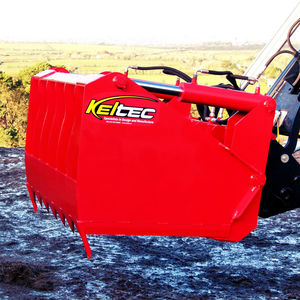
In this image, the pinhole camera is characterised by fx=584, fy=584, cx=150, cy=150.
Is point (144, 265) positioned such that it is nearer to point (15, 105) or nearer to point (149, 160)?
point (149, 160)

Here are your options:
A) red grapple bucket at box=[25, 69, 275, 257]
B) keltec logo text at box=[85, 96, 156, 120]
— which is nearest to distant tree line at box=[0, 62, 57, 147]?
red grapple bucket at box=[25, 69, 275, 257]

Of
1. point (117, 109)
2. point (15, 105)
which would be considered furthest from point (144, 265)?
point (15, 105)

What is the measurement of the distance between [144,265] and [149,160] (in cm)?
195

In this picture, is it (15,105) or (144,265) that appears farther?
(15,105)

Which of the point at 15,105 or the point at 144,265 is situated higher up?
the point at 144,265

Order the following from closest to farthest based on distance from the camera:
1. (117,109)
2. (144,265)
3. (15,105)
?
1. (117,109)
2. (144,265)
3. (15,105)

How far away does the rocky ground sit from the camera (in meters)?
4.88

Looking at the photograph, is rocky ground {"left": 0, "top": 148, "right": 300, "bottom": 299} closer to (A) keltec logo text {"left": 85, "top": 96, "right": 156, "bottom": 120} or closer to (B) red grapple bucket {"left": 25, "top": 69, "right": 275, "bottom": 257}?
(B) red grapple bucket {"left": 25, "top": 69, "right": 275, "bottom": 257}

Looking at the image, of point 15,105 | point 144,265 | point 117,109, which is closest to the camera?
point 117,109

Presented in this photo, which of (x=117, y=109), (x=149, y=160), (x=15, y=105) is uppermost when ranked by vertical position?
(x=117, y=109)

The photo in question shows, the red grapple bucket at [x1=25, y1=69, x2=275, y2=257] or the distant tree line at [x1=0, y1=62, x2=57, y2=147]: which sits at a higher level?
the red grapple bucket at [x1=25, y1=69, x2=275, y2=257]

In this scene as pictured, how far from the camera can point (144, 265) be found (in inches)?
217

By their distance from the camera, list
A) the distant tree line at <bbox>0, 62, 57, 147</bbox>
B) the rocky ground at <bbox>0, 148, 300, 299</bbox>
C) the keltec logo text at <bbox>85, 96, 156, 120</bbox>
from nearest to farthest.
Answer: the keltec logo text at <bbox>85, 96, 156, 120</bbox> < the rocky ground at <bbox>0, 148, 300, 299</bbox> < the distant tree line at <bbox>0, 62, 57, 147</bbox>

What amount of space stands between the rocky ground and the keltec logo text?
5.57ft
